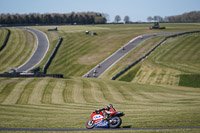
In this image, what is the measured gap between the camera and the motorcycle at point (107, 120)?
18783mm

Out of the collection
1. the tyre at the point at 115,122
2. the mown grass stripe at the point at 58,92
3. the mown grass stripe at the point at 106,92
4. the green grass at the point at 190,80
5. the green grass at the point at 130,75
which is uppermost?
the tyre at the point at 115,122

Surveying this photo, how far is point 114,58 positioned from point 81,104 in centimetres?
5157

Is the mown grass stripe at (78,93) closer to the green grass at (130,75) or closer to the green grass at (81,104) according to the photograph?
the green grass at (81,104)

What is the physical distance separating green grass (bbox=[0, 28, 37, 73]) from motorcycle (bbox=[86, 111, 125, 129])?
6356cm

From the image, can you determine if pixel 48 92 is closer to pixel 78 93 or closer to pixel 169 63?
pixel 78 93

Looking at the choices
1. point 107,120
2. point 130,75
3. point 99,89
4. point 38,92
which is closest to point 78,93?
point 99,89

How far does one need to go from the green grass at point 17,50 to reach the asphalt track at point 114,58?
81.1 ft

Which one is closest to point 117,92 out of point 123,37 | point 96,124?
point 96,124

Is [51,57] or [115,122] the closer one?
[115,122]

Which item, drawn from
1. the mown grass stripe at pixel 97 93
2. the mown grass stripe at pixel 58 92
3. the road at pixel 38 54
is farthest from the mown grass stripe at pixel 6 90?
the road at pixel 38 54

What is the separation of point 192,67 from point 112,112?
166 ft

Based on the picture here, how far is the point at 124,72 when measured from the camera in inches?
2709

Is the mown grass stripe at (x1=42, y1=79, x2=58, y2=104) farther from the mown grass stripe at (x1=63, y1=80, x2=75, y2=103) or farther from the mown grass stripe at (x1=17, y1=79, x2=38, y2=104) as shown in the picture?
the mown grass stripe at (x1=17, y1=79, x2=38, y2=104)

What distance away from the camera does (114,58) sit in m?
83.4
